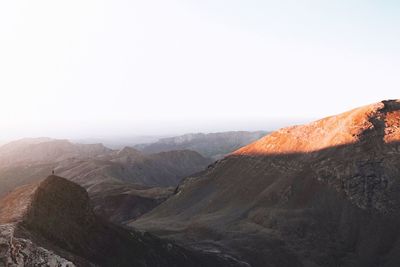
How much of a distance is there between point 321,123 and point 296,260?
49.7 metres

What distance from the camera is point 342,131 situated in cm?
10162

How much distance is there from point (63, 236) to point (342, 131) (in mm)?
76012

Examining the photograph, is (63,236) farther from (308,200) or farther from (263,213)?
(308,200)

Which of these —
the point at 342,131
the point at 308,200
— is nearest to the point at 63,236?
the point at 308,200

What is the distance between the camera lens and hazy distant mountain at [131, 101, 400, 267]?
7481 centimetres

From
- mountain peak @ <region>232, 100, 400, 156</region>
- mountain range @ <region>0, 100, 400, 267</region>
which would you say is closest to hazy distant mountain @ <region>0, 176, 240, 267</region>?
mountain range @ <region>0, 100, 400, 267</region>

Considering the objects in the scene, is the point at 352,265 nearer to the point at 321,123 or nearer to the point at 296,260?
the point at 296,260

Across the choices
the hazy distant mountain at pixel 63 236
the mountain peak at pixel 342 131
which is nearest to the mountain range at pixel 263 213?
the hazy distant mountain at pixel 63 236

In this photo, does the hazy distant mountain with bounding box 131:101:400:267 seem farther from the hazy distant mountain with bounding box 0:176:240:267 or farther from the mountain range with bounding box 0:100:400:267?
the hazy distant mountain with bounding box 0:176:240:267

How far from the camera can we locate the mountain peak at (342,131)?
319 ft

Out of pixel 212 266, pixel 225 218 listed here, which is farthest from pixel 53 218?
pixel 225 218

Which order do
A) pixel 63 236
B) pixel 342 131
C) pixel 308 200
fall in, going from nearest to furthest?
pixel 63 236 < pixel 308 200 < pixel 342 131

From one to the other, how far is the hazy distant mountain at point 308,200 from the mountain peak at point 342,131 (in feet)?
0.69

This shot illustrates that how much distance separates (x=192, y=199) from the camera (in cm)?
11506
